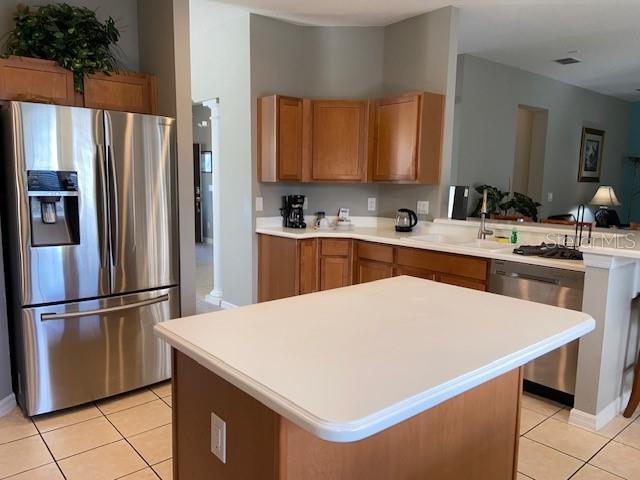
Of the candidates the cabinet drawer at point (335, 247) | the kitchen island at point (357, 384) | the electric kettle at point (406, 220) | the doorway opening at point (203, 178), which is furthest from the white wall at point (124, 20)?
the doorway opening at point (203, 178)

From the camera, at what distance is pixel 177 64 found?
9.85 feet

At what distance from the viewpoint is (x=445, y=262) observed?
3.26 m

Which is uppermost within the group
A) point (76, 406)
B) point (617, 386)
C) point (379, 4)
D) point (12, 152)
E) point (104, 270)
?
point (379, 4)

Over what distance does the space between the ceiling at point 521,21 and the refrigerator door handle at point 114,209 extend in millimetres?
1854

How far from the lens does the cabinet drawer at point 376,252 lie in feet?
12.0

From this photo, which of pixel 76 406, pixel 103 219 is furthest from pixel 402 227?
pixel 76 406

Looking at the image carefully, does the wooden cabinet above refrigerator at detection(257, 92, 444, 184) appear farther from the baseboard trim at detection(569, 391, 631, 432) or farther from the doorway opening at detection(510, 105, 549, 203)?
the doorway opening at detection(510, 105, 549, 203)

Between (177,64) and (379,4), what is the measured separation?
174 centimetres

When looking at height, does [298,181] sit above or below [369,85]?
below

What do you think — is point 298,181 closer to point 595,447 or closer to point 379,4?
point 379,4

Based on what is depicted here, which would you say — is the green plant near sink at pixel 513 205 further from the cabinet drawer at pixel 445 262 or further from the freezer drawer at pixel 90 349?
the freezer drawer at pixel 90 349

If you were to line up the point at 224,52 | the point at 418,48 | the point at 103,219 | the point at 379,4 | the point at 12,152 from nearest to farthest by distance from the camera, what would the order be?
the point at 12,152
the point at 103,219
the point at 379,4
the point at 418,48
the point at 224,52

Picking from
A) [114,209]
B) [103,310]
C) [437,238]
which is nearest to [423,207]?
[437,238]

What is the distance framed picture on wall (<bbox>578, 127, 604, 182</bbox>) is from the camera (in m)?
7.20
